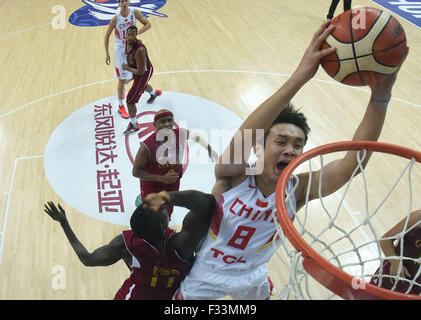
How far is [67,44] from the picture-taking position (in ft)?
22.0

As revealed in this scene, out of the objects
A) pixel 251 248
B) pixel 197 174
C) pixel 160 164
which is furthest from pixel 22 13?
pixel 251 248

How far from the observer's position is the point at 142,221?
169 centimetres

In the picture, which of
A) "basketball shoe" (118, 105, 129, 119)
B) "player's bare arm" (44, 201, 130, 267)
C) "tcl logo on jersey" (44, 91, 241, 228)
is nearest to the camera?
"player's bare arm" (44, 201, 130, 267)

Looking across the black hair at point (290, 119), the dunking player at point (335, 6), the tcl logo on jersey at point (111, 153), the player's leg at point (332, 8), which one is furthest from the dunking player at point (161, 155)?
the player's leg at point (332, 8)

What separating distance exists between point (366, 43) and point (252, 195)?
84 cm

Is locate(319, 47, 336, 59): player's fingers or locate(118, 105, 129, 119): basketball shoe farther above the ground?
locate(319, 47, 336, 59): player's fingers

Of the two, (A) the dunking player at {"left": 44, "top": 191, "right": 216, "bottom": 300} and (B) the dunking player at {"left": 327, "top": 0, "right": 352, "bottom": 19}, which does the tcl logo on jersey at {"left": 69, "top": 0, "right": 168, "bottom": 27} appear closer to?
(B) the dunking player at {"left": 327, "top": 0, "right": 352, "bottom": 19}

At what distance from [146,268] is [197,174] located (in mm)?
2090

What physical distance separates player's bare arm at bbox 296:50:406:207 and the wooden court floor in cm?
152

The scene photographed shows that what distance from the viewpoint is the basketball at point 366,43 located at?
4.56ft

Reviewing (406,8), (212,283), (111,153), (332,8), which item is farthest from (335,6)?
(212,283)

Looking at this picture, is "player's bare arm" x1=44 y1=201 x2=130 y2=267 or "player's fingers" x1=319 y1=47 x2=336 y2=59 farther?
"player's bare arm" x1=44 y1=201 x2=130 y2=267

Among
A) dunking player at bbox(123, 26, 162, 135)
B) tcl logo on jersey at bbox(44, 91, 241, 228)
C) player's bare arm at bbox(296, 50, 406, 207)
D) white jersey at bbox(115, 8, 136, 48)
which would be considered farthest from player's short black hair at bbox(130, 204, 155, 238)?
white jersey at bbox(115, 8, 136, 48)

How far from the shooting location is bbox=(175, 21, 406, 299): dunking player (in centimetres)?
156
